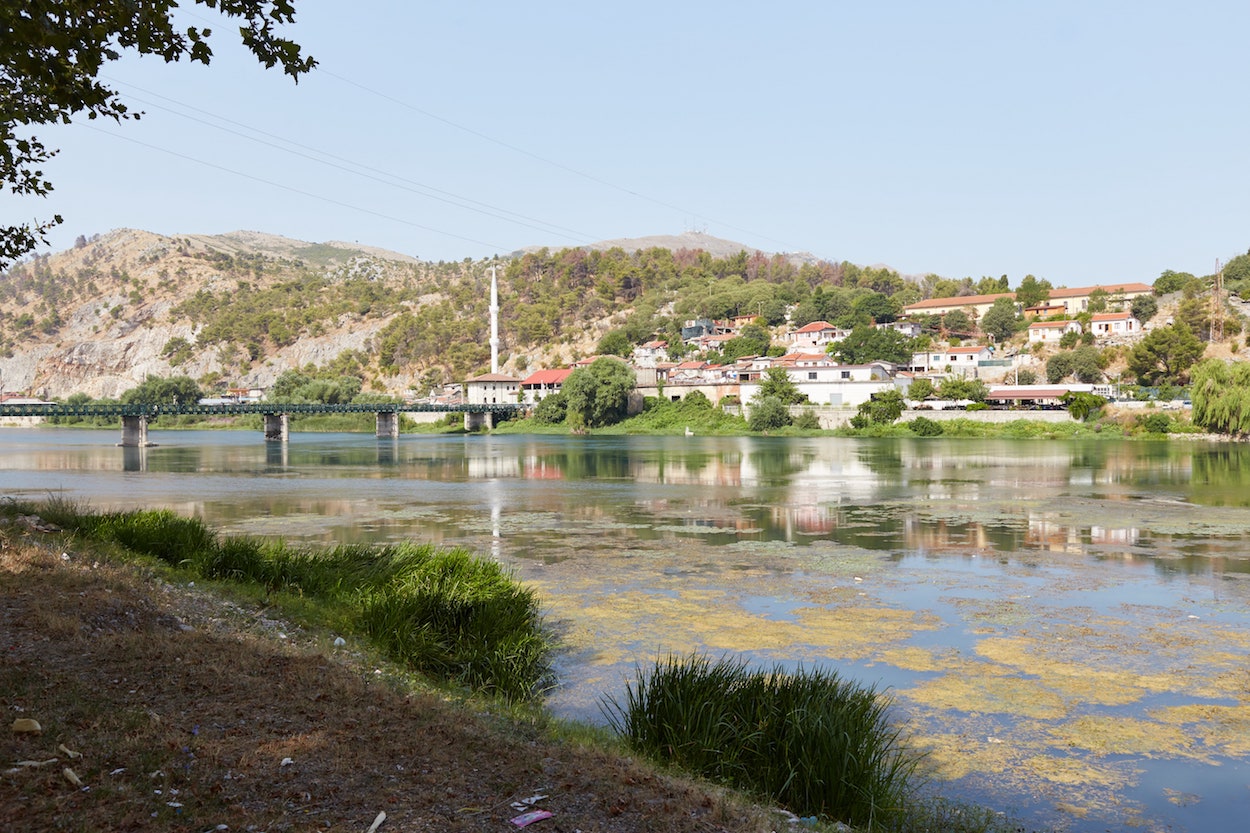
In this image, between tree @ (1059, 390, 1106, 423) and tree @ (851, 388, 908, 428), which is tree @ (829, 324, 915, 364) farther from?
tree @ (1059, 390, 1106, 423)

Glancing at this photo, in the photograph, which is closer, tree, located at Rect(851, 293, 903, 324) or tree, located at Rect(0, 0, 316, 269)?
tree, located at Rect(0, 0, 316, 269)

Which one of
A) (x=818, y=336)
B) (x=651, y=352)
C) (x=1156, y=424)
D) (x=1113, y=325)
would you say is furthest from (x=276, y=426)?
(x=1113, y=325)

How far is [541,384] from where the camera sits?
387 ft

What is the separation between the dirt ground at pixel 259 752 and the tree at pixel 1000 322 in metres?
125

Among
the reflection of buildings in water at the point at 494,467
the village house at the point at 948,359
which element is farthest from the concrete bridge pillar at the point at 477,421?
the village house at the point at 948,359

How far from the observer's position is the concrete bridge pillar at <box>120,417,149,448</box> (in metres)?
73.9

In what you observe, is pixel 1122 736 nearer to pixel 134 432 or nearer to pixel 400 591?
pixel 400 591

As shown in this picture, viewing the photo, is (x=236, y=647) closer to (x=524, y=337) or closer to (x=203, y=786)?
(x=203, y=786)

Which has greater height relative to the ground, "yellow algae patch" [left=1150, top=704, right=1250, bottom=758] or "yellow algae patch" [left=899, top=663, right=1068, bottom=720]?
"yellow algae patch" [left=899, top=663, right=1068, bottom=720]

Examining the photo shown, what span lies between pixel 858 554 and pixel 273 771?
53.1 ft

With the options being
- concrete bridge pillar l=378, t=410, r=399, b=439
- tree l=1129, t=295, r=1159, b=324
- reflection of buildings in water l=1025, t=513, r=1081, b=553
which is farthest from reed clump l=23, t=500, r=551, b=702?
tree l=1129, t=295, r=1159, b=324

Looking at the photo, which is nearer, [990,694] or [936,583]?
[990,694]

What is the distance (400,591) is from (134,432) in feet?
241

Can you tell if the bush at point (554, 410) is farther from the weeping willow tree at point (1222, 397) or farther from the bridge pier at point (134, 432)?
the weeping willow tree at point (1222, 397)
